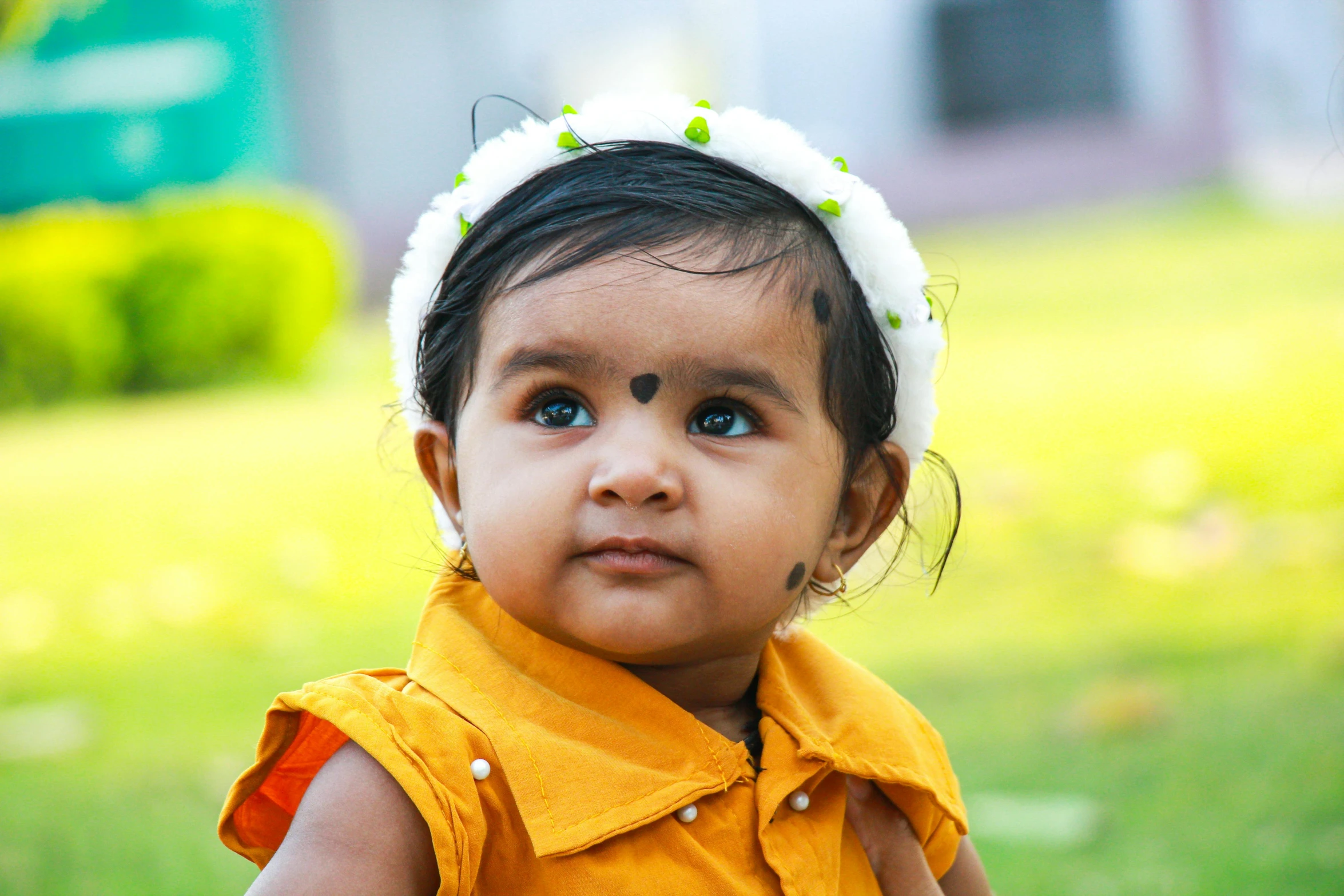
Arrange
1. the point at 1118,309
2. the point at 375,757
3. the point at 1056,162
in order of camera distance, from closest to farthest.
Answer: the point at 375,757 → the point at 1118,309 → the point at 1056,162

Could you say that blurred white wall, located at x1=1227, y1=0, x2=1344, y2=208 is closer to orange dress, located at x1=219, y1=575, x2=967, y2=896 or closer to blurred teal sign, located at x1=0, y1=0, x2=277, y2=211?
blurred teal sign, located at x1=0, y1=0, x2=277, y2=211

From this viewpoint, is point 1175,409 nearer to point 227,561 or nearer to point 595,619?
point 227,561

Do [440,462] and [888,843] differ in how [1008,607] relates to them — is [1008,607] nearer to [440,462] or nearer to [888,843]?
[888,843]

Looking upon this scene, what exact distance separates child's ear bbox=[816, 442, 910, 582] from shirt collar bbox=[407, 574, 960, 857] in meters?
0.16

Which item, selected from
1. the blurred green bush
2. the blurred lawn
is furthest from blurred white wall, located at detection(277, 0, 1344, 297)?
the blurred lawn

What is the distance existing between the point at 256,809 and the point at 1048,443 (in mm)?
4100

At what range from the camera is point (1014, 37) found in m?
12.0

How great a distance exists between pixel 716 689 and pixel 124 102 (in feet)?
34.3

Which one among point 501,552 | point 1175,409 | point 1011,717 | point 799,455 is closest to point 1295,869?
point 1011,717

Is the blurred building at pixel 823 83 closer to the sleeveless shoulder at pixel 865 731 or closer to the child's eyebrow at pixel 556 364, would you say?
the sleeveless shoulder at pixel 865 731

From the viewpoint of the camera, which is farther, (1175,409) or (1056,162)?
(1056,162)

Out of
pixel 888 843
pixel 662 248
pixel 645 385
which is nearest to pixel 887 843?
pixel 888 843

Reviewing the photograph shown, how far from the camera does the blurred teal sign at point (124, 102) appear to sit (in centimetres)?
1041

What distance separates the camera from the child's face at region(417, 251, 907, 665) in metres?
1.32
